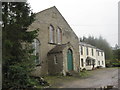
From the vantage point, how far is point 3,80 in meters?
10.4

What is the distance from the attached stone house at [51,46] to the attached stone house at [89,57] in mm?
11261

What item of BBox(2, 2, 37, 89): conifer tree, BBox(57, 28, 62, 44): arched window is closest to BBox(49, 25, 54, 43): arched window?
BBox(57, 28, 62, 44): arched window

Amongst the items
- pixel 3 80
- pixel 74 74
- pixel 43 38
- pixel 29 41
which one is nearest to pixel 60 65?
pixel 74 74

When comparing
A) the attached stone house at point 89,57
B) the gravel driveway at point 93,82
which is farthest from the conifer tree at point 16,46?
the attached stone house at point 89,57

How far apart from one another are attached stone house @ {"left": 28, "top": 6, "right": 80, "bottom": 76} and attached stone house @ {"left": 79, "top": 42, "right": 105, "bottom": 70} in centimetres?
1126

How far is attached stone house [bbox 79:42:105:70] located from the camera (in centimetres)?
3581

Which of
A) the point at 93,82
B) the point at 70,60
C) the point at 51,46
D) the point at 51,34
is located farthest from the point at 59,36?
the point at 93,82

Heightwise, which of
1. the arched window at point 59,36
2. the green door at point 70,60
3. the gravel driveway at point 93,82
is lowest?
the gravel driveway at point 93,82

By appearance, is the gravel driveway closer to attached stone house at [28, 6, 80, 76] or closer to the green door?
attached stone house at [28, 6, 80, 76]

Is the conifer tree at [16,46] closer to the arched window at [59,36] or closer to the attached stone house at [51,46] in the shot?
the attached stone house at [51,46]

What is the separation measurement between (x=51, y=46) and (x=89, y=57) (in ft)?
58.2

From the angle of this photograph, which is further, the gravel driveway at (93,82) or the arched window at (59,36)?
the arched window at (59,36)

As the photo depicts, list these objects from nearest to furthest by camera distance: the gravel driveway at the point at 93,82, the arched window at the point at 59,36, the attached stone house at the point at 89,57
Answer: the gravel driveway at the point at 93,82 < the arched window at the point at 59,36 < the attached stone house at the point at 89,57

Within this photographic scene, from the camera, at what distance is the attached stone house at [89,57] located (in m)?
35.8
